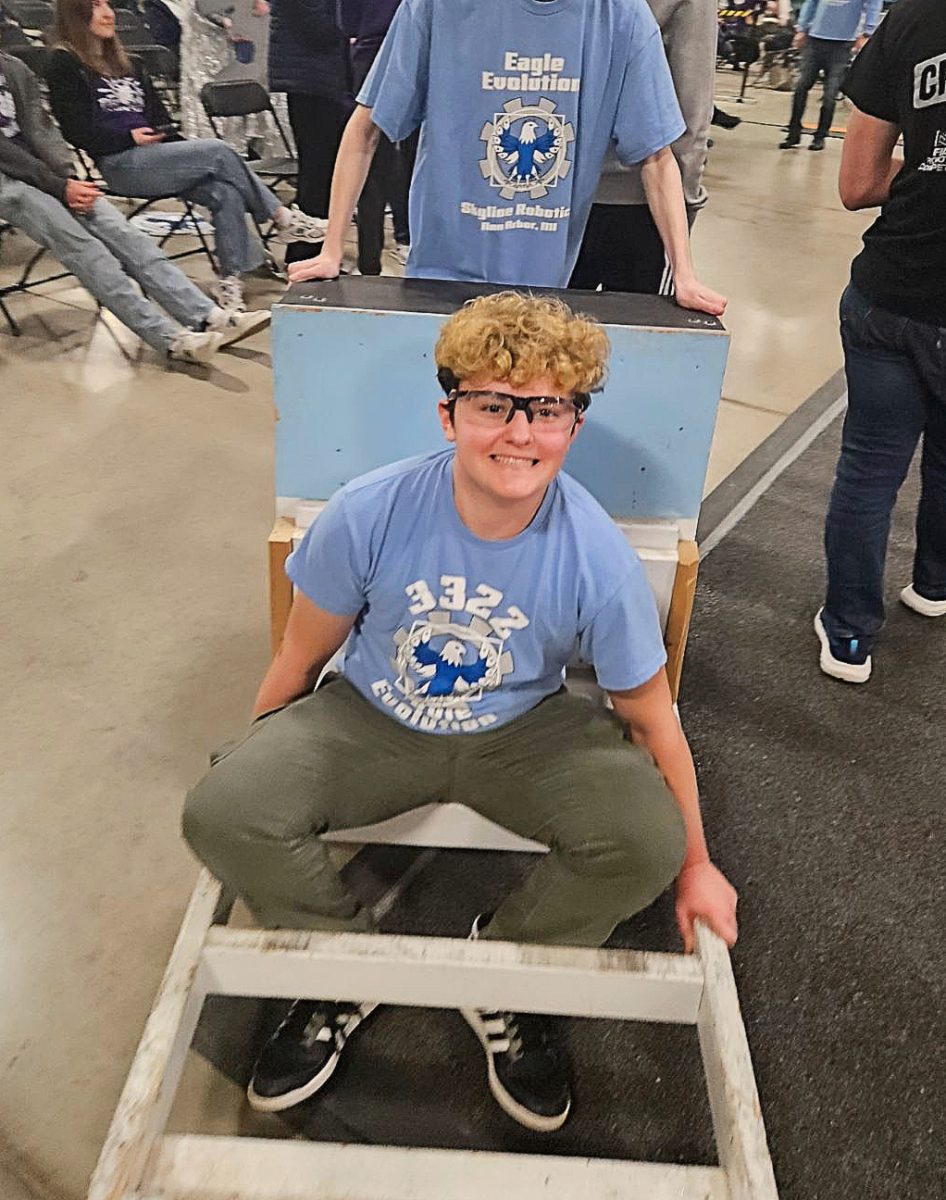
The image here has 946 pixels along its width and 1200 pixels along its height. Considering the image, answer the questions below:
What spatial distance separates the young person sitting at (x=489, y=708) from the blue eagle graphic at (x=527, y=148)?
1.92 ft

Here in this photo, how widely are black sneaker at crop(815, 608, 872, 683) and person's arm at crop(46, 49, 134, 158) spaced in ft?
10.5

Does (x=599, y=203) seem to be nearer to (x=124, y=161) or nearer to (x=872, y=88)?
(x=872, y=88)

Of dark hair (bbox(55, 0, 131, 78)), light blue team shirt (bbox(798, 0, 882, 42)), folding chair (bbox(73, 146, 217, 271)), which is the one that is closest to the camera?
dark hair (bbox(55, 0, 131, 78))

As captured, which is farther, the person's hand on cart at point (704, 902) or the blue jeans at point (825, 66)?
the blue jeans at point (825, 66)

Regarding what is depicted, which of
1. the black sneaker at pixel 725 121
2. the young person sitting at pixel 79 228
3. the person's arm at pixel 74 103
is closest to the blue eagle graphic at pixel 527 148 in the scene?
the young person sitting at pixel 79 228

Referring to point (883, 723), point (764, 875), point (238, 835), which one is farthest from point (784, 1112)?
point (883, 723)

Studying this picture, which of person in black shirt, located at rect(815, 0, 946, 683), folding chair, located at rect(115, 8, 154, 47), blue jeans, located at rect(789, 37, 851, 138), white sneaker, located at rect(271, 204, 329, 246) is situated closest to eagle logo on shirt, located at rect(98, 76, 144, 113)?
white sneaker, located at rect(271, 204, 329, 246)

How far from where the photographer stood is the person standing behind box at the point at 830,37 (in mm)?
6512

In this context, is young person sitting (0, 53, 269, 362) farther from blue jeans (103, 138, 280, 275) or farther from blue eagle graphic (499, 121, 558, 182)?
blue eagle graphic (499, 121, 558, 182)

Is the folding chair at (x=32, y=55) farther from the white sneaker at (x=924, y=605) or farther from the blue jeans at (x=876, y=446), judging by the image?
the white sneaker at (x=924, y=605)

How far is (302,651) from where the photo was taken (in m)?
1.39

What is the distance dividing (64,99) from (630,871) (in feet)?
12.0

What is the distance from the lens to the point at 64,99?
12.2 feet

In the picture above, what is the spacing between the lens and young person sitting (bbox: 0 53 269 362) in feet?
11.3
